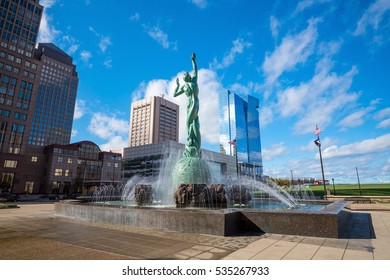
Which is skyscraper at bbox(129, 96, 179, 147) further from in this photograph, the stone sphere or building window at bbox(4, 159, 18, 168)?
the stone sphere

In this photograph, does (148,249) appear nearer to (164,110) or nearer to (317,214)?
(317,214)

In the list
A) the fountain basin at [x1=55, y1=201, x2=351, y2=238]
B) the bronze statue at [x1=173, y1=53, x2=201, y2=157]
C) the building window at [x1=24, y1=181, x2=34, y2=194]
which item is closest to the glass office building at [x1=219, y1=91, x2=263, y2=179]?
the building window at [x1=24, y1=181, x2=34, y2=194]

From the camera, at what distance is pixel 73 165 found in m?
68.6

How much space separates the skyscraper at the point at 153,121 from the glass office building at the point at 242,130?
108ft

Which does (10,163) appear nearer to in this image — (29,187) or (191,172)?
(29,187)

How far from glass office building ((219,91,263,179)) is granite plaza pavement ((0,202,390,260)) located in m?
118

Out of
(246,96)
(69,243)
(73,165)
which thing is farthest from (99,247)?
(246,96)

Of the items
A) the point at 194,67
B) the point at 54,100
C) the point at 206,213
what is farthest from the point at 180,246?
the point at 54,100

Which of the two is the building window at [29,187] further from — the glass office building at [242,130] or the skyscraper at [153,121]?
the glass office building at [242,130]

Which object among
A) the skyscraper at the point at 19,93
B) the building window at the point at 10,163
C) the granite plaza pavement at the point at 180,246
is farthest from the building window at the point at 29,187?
the granite plaza pavement at the point at 180,246

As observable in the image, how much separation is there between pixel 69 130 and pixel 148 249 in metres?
153

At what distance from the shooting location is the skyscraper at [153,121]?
135 metres

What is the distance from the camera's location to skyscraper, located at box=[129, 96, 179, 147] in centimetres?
13475

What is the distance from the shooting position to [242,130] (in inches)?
5344
